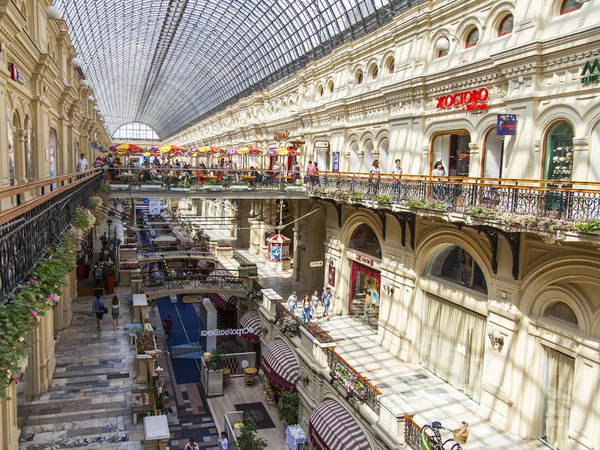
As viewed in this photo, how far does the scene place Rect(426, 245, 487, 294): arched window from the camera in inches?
663

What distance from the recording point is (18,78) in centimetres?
1253

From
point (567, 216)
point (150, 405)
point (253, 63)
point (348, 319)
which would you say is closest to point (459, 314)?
point (567, 216)

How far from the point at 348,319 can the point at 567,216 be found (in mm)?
14145

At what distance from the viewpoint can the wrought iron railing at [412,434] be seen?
12.5 metres

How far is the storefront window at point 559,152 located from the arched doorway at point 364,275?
9357 millimetres

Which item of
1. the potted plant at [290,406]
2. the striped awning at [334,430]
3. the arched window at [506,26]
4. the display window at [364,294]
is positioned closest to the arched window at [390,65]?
the arched window at [506,26]

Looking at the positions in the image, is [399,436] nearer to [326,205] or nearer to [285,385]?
[285,385]

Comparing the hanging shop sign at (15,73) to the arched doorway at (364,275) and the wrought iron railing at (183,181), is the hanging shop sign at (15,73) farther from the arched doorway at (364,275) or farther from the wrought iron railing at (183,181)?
the arched doorway at (364,275)

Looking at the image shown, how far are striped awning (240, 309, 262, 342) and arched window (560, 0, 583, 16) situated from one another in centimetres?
1847

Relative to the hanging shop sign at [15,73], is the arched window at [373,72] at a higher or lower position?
higher

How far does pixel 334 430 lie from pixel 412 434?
3.28 m

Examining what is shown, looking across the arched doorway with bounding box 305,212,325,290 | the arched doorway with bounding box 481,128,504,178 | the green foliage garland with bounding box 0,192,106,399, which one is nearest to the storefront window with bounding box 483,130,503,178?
the arched doorway with bounding box 481,128,504,178

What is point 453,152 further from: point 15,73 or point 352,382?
point 15,73

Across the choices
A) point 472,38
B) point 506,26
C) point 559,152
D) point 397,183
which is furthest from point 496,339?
point 472,38
